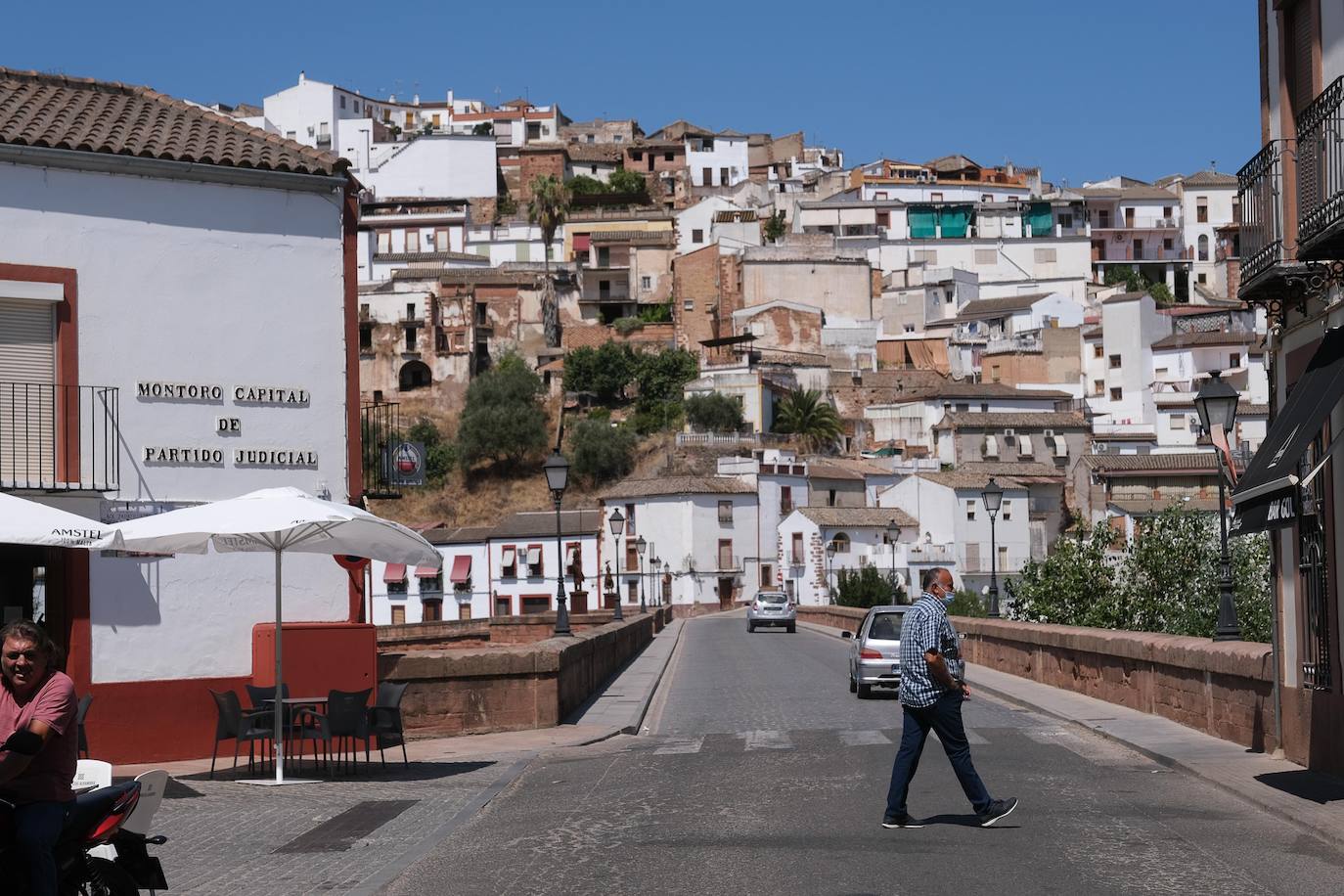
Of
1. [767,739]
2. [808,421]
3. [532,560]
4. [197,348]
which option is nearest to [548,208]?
[808,421]

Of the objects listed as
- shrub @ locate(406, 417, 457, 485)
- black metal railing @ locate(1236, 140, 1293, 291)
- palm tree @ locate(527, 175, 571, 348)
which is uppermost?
palm tree @ locate(527, 175, 571, 348)

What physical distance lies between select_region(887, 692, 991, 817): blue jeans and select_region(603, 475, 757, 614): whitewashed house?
81492mm

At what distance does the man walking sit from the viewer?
11734 millimetres

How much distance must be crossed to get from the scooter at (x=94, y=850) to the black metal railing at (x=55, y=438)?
930 cm

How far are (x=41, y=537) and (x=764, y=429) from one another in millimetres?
98053

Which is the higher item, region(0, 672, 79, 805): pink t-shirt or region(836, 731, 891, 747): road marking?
region(0, 672, 79, 805): pink t-shirt

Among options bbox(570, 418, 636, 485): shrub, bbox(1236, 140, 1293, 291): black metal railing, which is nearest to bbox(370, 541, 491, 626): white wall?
bbox(570, 418, 636, 485): shrub

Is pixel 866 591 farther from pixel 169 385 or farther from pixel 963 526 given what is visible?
pixel 169 385

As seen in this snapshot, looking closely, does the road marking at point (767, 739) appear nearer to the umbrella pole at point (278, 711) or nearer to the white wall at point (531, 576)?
the umbrella pole at point (278, 711)

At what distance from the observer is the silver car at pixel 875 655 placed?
25.5 m

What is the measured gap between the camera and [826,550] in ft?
314

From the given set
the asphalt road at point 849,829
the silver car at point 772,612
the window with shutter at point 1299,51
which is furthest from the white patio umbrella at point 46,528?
the silver car at point 772,612

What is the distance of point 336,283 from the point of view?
19.0 m

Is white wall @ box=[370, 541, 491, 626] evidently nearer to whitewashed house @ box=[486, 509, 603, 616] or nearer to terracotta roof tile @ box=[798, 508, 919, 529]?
whitewashed house @ box=[486, 509, 603, 616]
